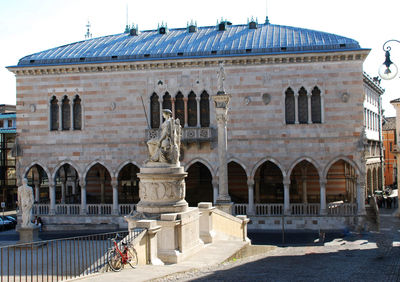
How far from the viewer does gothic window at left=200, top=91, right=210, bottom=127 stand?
102ft

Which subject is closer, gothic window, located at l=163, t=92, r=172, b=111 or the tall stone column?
the tall stone column

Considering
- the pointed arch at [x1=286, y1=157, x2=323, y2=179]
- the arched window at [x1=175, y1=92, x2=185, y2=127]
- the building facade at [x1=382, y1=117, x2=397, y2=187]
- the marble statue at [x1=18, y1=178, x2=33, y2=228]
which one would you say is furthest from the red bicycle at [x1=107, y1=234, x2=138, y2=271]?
the building facade at [x1=382, y1=117, x2=397, y2=187]

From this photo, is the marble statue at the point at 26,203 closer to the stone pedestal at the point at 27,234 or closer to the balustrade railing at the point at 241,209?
the stone pedestal at the point at 27,234

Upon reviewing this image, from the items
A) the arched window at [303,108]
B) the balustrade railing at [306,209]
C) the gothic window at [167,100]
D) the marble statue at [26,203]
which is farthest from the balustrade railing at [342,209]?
the marble statue at [26,203]

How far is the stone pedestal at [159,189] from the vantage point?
14.2 m

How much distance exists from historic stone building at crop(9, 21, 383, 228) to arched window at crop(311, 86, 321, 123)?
0.06m

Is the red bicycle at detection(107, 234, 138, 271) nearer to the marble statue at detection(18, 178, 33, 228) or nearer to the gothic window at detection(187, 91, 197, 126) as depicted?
the marble statue at detection(18, 178, 33, 228)

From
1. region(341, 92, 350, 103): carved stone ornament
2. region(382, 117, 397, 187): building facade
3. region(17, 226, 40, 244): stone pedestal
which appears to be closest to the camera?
region(17, 226, 40, 244): stone pedestal

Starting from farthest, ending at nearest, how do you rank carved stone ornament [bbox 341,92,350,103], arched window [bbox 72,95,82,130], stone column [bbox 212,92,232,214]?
arched window [bbox 72,95,82,130] → carved stone ornament [bbox 341,92,350,103] → stone column [bbox 212,92,232,214]

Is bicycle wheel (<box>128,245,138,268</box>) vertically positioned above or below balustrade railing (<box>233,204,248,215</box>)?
above

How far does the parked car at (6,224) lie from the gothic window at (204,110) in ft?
46.1

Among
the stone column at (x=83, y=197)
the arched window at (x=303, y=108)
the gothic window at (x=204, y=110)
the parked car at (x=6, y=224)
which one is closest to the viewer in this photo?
the arched window at (x=303, y=108)

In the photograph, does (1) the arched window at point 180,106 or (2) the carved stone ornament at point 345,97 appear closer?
(2) the carved stone ornament at point 345,97

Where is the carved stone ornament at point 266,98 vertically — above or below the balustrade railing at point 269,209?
above
